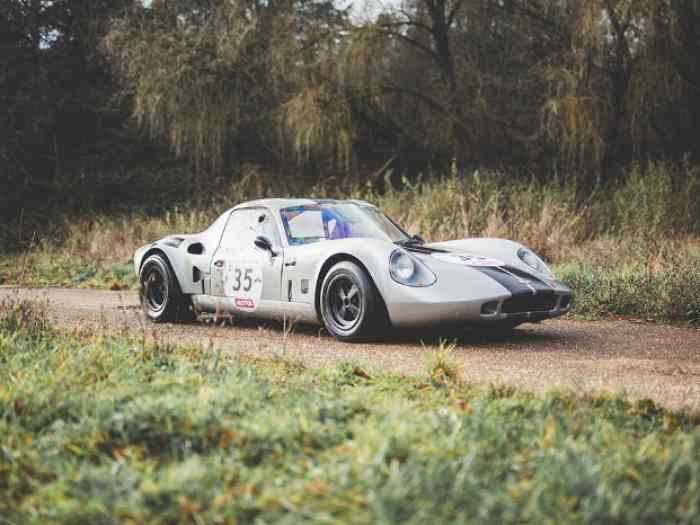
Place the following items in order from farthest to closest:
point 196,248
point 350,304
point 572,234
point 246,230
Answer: point 572,234
point 196,248
point 246,230
point 350,304

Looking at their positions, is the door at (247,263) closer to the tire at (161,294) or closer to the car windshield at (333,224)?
the car windshield at (333,224)

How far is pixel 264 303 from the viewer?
286 inches

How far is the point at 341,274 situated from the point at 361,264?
0.59ft

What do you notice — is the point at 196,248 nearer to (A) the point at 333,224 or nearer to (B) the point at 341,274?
(A) the point at 333,224

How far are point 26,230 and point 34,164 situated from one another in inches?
193

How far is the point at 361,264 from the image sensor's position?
6.51 meters

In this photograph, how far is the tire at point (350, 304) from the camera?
21.0 ft

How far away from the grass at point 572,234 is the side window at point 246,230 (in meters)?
2.96

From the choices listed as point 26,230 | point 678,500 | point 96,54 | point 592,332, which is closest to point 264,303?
point 592,332

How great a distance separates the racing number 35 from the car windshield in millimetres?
495

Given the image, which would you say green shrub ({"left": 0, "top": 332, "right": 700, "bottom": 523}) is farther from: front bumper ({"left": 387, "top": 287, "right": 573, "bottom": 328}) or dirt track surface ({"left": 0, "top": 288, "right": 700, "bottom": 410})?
front bumper ({"left": 387, "top": 287, "right": 573, "bottom": 328})

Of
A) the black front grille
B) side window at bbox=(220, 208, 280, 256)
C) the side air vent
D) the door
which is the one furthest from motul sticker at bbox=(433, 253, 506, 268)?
the side air vent

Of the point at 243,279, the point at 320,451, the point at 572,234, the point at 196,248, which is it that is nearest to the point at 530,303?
the point at 243,279

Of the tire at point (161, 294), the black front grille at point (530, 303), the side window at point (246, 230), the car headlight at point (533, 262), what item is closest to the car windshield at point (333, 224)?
the side window at point (246, 230)
